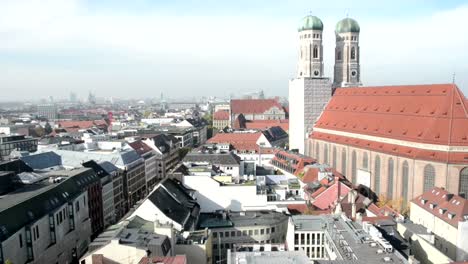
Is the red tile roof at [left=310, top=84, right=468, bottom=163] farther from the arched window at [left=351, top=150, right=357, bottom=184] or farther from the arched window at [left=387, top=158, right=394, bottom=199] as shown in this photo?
the arched window at [left=351, top=150, right=357, bottom=184]

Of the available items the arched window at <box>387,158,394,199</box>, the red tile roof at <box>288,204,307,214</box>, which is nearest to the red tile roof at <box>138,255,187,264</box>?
the red tile roof at <box>288,204,307,214</box>

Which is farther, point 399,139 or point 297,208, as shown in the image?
point 399,139

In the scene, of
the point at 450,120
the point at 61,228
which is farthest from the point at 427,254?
the point at 61,228

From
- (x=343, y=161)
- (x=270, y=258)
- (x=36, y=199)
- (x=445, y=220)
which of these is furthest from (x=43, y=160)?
(x=445, y=220)

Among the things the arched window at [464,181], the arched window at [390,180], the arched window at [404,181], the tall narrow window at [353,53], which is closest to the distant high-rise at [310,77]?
the tall narrow window at [353,53]

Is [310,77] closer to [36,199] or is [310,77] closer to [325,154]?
[325,154]

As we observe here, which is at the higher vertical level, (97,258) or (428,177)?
(97,258)
